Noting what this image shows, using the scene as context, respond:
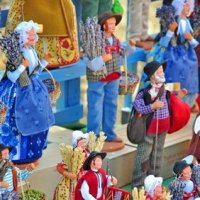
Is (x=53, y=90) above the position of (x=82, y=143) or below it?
above

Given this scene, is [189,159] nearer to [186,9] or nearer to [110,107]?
[110,107]

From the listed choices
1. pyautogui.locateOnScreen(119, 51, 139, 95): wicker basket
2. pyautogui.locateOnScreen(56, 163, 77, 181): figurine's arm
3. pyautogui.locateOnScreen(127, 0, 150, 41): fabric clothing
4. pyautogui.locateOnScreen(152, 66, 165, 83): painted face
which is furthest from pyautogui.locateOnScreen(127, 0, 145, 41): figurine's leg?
pyautogui.locateOnScreen(56, 163, 77, 181): figurine's arm

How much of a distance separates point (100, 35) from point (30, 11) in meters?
0.57

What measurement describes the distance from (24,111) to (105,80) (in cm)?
86

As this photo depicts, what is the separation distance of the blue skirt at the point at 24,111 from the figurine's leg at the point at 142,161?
0.79m

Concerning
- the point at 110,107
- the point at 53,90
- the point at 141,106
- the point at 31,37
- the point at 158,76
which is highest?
the point at 31,37

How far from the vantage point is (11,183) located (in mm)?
5957

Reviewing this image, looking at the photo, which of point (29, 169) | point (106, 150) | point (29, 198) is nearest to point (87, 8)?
point (106, 150)

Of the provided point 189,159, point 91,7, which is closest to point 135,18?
point 91,7

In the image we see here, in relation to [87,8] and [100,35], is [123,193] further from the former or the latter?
[87,8]

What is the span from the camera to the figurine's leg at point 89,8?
7656mm

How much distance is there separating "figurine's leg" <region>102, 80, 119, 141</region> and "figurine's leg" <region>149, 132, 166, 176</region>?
47cm

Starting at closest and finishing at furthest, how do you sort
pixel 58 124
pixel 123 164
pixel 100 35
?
pixel 100 35, pixel 123 164, pixel 58 124

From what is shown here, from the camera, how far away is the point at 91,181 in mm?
6094
